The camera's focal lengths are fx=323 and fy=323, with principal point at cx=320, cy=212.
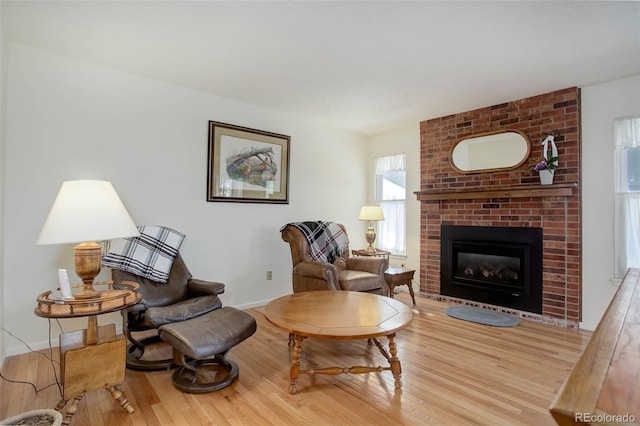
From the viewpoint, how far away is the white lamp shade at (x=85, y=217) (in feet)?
5.50

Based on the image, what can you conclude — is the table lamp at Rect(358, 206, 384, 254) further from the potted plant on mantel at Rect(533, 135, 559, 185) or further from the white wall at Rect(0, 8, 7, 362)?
the white wall at Rect(0, 8, 7, 362)

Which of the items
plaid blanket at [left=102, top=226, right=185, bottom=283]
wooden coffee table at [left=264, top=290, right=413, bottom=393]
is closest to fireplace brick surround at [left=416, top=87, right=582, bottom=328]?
wooden coffee table at [left=264, top=290, right=413, bottom=393]

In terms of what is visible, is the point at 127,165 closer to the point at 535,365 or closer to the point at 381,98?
the point at 381,98

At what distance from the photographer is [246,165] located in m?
3.84

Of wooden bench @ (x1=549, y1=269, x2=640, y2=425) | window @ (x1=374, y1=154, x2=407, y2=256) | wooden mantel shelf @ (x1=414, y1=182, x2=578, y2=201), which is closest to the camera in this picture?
wooden bench @ (x1=549, y1=269, x2=640, y2=425)

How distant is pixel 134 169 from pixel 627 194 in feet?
15.2

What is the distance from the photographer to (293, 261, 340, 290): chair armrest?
3117 mm

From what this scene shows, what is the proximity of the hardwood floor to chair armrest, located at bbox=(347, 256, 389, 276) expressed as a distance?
88 cm

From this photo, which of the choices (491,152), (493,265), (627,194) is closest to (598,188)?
(627,194)

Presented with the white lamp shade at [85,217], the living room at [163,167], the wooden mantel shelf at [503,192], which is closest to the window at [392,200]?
the living room at [163,167]

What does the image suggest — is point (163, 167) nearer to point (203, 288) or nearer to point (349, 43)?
point (203, 288)

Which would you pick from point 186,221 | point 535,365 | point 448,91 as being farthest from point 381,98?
point 535,365

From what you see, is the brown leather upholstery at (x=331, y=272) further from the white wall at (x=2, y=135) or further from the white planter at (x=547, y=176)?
the white wall at (x=2, y=135)

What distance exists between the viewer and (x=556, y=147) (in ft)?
11.1
